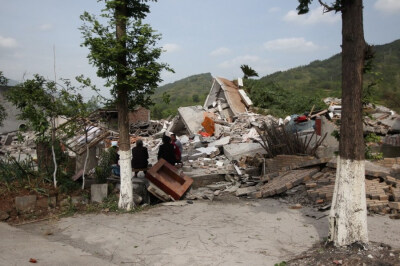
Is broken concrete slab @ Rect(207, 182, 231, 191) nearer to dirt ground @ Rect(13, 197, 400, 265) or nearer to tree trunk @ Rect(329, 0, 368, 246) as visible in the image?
dirt ground @ Rect(13, 197, 400, 265)

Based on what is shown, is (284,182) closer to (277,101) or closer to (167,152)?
(167,152)

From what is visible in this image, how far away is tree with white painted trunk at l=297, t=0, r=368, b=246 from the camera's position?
4477 mm

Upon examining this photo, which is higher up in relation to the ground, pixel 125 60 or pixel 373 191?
pixel 125 60

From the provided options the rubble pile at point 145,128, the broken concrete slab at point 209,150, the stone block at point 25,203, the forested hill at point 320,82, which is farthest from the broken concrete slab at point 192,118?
the stone block at point 25,203

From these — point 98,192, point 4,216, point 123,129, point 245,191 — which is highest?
point 123,129

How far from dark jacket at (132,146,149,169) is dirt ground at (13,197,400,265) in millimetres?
1853

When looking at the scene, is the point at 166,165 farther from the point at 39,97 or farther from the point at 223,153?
the point at 223,153

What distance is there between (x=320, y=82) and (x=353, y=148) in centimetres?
3703

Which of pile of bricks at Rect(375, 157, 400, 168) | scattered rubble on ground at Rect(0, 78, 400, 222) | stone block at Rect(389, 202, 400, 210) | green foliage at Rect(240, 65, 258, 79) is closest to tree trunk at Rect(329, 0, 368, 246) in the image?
scattered rubble on ground at Rect(0, 78, 400, 222)

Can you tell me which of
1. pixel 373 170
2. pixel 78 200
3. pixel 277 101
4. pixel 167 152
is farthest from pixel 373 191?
pixel 277 101

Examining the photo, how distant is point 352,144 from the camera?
449cm

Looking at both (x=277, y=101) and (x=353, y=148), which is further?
(x=277, y=101)

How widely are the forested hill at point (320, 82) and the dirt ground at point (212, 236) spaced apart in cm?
967

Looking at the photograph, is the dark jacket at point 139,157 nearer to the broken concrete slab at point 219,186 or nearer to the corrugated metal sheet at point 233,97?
the broken concrete slab at point 219,186
